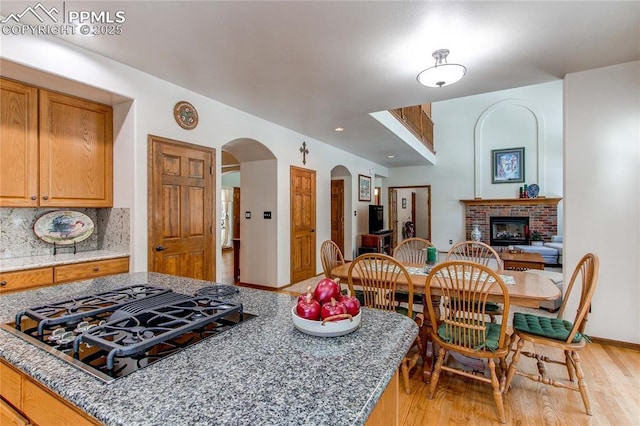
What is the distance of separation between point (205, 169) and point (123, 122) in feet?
2.84

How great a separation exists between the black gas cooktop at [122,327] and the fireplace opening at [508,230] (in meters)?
8.04

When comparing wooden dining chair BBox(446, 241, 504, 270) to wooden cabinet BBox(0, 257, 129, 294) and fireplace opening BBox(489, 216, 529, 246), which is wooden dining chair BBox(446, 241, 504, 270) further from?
fireplace opening BBox(489, 216, 529, 246)

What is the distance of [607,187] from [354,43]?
8.77ft

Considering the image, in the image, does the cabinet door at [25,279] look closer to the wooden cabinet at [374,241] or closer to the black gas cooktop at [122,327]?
the black gas cooktop at [122,327]

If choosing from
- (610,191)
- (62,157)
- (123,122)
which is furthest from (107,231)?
(610,191)

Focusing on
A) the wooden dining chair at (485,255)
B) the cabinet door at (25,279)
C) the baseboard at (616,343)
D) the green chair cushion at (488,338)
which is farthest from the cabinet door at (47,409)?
the baseboard at (616,343)

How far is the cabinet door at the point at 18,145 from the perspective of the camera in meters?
2.14

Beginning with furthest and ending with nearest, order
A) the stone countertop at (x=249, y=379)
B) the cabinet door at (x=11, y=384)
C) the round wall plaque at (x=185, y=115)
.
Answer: the round wall plaque at (x=185, y=115), the cabinet door at (x=11, y=384), the stone countertop at (x=249, y=379)

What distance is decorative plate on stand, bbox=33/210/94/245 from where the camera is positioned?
2504 millimetres

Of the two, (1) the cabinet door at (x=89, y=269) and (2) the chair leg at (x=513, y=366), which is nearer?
(2) the chair leg at (x=513, y=366)

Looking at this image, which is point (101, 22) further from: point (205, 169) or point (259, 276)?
point (259, 276)

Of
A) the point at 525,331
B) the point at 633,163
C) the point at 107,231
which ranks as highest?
the point at 633,163

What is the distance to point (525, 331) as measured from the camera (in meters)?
1.93

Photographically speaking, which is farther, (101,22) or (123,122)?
(123,122)
